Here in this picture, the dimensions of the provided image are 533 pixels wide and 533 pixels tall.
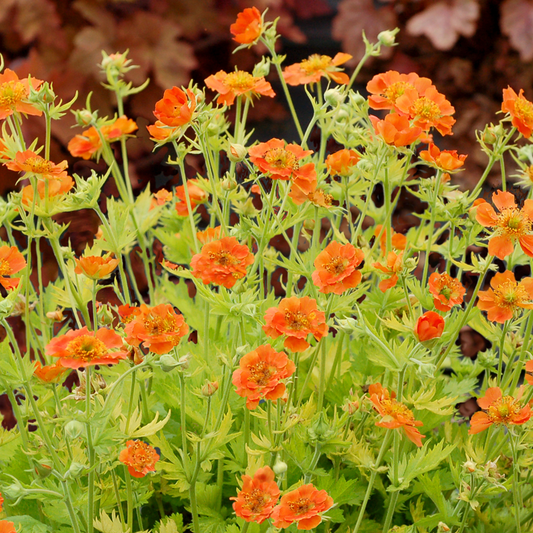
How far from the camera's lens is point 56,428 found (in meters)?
0.72

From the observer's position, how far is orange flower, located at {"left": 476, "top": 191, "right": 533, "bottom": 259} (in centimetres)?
61

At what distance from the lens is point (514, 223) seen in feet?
2.00

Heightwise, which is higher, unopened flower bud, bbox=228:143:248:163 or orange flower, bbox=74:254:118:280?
unopened flower bud, bbox=228:143:248:163

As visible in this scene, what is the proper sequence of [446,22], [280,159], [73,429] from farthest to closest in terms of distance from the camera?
[446,22] < [280,159] < [73,429]

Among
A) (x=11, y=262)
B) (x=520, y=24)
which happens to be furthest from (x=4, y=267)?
(x=520, y=24)

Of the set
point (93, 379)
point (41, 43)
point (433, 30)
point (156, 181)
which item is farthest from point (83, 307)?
point (433, 30)

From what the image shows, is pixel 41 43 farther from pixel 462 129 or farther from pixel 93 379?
pixel 93 379

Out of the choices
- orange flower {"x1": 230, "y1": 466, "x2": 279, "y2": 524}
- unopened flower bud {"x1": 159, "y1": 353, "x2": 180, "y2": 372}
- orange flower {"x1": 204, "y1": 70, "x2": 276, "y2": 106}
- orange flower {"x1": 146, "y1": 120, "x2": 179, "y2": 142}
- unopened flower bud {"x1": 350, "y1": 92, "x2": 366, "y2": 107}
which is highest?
orange flower {"x1": 204, "y1": 70, "x2": 276, "y2": 106}

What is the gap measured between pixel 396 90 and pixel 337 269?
22cm

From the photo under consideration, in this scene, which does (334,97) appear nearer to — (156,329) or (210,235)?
(210,235)

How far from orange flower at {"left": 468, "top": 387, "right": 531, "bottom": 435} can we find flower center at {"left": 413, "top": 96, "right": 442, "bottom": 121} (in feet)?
0.93

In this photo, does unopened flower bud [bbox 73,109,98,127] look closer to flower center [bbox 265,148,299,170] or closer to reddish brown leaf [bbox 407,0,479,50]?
flower center [bbox 265,148,299,170]

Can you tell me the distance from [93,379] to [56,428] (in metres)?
0.11

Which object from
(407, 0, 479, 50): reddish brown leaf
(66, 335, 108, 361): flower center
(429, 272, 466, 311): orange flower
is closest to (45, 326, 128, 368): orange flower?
(66, 335, 108, 361): flower center
